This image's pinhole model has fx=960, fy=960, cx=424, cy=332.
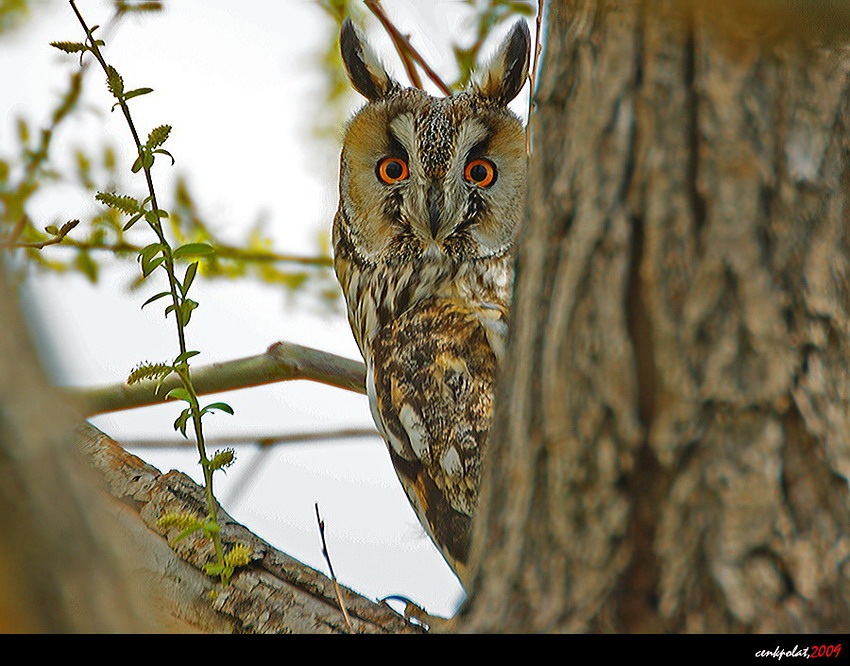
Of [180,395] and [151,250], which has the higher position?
[151,250]

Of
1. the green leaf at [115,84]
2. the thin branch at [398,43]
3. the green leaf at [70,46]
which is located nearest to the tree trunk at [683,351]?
the green leaf at [115,84]

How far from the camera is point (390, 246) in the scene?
2.89 m

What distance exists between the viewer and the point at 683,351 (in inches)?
44.8

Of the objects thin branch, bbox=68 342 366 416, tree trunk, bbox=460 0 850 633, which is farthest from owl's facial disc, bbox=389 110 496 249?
tree trunk, bbox=460 0 850 633

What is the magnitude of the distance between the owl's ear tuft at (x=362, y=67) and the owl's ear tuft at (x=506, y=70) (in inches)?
11.1

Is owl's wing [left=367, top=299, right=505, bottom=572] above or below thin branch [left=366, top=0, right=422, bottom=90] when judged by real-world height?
below

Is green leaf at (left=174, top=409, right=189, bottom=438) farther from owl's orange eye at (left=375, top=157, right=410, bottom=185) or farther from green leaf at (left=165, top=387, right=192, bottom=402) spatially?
owl's orange eye at (left=375, top=157, right=410, bottom=185)

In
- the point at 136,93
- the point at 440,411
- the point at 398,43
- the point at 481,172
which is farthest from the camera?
the point at 398,43

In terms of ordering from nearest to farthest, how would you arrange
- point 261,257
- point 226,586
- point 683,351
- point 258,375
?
point 683,351, point 226,586, point 258,375, point 261,257

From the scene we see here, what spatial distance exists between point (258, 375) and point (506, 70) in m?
1.16

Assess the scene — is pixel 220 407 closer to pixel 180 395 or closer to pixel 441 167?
pixel 180 395

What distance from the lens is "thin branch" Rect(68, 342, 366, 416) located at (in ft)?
8.14

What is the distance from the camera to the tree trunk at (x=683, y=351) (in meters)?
1.09

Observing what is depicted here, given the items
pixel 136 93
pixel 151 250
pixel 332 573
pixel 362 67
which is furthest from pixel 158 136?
pixel 362 67
